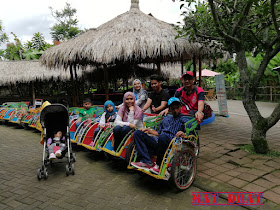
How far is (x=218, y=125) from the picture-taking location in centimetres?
770

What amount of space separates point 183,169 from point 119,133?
4.39 ft

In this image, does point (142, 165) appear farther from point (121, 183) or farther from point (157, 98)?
point (157, 98)

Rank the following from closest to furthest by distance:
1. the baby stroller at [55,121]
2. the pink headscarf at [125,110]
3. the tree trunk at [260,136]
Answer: the pink headscarf at [125,110] → the baby stroller at [55,121] → the tree trunk at [260,136]

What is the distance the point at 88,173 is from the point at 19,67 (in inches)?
515

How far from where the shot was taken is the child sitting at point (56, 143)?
396 cm

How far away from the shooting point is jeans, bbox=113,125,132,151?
3906 millimetres

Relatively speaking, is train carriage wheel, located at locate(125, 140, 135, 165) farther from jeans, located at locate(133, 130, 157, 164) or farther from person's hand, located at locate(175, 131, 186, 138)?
person's hand, located at locate(175, 131, 186, 138)

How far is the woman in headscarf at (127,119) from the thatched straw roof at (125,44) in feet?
11.1

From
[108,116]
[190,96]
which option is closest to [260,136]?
[190,96]

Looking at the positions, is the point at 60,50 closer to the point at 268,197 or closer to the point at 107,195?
the point at 107,195

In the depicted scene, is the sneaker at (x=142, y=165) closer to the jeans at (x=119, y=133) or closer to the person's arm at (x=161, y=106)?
the jeans at (x=119, y=133)

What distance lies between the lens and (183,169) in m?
3.21

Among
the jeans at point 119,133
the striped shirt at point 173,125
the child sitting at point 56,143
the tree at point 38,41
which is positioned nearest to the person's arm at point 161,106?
the jeans at point 119,133

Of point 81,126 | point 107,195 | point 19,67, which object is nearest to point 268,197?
point 107,195
